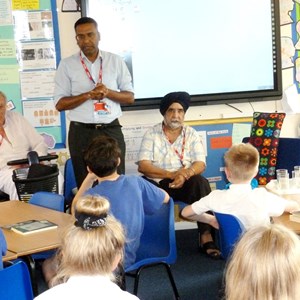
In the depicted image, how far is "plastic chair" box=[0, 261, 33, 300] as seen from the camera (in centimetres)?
223

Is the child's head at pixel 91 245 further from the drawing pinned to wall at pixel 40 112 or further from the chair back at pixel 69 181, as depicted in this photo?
the drawing pinned to wall at pixel 40 112

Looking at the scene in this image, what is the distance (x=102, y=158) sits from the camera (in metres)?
3.14

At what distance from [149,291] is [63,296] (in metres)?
2.18

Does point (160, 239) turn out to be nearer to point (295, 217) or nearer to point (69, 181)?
point (295, 217)

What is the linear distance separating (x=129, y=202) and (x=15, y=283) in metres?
0.95

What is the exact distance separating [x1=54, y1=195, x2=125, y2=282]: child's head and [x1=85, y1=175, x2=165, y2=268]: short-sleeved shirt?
0.95m

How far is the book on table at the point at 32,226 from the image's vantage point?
294 centimetres

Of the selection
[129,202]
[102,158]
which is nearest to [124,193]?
[129,202]

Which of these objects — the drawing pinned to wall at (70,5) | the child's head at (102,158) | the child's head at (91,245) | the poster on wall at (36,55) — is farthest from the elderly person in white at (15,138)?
the child's head at (91,245)

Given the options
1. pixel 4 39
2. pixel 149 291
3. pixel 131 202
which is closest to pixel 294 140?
pixel 149 291

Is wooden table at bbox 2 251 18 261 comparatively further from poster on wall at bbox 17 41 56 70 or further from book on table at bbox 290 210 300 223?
poster on wall at bbox 17 41 56 70

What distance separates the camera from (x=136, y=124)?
17.5 ft

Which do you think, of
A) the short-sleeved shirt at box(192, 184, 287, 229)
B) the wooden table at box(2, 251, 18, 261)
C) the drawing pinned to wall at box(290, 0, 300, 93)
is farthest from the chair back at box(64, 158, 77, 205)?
the drawing pinned to wall at box(290, 0, 300, 93)

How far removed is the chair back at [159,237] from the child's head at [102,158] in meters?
0.40
